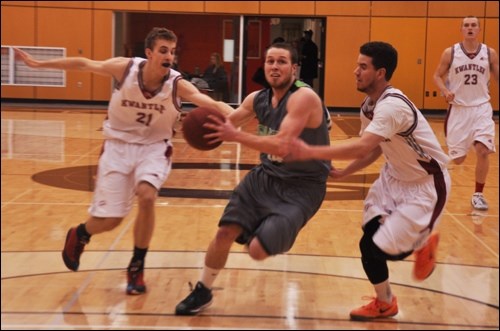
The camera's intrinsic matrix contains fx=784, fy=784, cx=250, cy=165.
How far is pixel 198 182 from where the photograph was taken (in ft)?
32.8

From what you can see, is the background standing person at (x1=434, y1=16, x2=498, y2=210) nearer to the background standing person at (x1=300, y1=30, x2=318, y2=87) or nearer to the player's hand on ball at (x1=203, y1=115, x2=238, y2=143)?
the player's hand on ball at (x1=203, y1=115, x2=238, y2=143)

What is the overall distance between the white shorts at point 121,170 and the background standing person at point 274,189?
700 mm

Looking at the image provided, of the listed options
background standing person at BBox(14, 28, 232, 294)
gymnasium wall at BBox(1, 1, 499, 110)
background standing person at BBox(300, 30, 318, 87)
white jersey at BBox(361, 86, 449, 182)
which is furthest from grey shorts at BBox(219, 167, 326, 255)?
gymnasium wall at BBox(1, 1, 499, 110)

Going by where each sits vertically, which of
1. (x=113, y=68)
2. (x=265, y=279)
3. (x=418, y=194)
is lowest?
(x=265, y=279)

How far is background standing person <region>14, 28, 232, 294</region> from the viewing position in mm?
5172

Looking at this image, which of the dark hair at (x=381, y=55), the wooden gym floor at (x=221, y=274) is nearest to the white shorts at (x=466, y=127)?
the wooden gym floor at (x=221, y=274)

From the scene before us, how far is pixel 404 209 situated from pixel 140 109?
6.05 feet

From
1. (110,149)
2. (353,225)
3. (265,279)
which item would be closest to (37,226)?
(110,149)

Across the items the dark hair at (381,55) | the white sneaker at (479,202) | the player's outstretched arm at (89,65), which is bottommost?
the white sneaker at (479,202)

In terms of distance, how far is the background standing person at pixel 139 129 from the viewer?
5.17 metres

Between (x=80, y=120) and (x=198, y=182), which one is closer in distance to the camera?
(x=198, y=182)

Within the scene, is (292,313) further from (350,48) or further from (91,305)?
(350,48)

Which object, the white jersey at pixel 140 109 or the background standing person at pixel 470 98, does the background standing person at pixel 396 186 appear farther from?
the background standing person at pixel 470 98

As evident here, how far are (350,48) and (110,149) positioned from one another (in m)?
15.3
